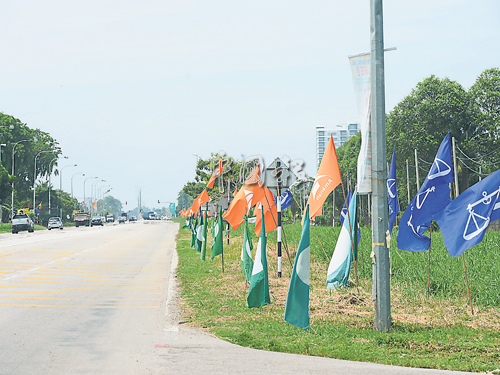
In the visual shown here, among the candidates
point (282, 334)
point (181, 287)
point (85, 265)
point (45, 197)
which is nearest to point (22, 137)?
point (45, 197)

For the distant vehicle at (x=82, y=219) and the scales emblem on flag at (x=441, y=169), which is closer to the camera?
the scales emblem on flag at (x=441, y=169)

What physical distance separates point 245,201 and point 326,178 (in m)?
4.62

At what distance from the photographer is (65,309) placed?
1022 centimetres

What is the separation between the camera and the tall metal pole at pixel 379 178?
785 centimetres

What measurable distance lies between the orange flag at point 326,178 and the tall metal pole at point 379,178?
3.23 metres

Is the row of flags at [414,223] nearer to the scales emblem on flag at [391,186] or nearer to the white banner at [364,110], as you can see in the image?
the scales emblem on flag at [391,186]

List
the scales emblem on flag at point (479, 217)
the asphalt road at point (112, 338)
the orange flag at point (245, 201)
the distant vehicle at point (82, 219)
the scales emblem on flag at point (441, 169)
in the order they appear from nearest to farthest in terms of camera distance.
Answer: the asphalt road at point (112, 338) → the scales emblem on flag at point (479, 217) → the scales emblem on flag at point (441, 169) → the orange flag at point (245, 201) → the distant vehicle at point (82, 219)

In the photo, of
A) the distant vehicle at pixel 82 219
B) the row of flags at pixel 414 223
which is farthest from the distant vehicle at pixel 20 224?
the row of flags at pixel 414 223

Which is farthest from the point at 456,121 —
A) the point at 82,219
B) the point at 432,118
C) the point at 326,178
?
the point at 82,219

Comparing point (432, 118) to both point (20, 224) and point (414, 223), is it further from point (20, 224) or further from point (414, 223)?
point (20, 224)

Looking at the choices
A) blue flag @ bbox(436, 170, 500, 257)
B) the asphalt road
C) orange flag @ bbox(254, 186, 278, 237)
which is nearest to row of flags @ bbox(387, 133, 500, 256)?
blue flag @ bbox(436, 170, 500, 257)

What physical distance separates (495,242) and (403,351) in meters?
10.5

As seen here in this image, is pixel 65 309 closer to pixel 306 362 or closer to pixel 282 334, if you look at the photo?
pixel 282 334

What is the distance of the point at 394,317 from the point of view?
8.75 meters
